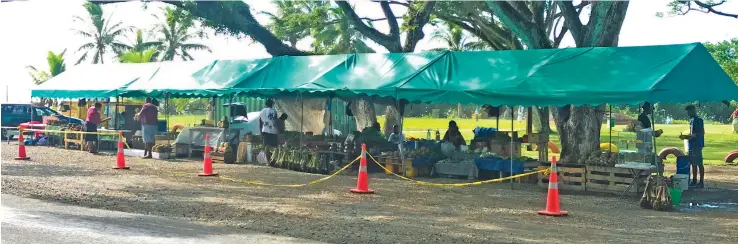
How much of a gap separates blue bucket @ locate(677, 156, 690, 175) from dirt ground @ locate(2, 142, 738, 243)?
1.82 feet

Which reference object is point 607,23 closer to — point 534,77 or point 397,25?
point 534,77

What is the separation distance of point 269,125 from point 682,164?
972cm

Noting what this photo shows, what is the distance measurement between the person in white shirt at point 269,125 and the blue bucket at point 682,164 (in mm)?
9450

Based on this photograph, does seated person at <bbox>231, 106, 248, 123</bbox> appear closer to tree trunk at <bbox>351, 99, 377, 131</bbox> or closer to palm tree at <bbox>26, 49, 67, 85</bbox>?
tree trunk at <bbox>351, 99, 377, 131</bbox>

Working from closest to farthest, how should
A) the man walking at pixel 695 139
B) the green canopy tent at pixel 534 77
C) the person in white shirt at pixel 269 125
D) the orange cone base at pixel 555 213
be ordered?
1. the orange cone base at pixel 555 213
2. the green canopy tent at pixel 534 77
3. the man walking at pixel 695 139
4. the person in white shirt at pixel 269 125

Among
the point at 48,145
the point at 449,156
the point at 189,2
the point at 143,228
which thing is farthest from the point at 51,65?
the point at 143,228

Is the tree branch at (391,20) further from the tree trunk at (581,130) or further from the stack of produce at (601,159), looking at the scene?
the stack of produce at (601,159)

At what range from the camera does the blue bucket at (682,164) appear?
52.2 ft

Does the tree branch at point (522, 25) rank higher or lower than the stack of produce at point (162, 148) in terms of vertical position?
higher

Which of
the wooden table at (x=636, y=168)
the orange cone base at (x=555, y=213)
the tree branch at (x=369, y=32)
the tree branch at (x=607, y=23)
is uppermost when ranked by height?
the tree branch at (x=369, y=32)

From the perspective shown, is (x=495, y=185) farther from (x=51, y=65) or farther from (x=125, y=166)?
(x=51, y=65)

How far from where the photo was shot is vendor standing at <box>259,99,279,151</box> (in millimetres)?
20812

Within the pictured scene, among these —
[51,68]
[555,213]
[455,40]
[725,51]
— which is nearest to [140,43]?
[51,68]

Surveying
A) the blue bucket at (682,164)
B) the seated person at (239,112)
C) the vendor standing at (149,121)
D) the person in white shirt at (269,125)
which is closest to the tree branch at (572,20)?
the blue bucket at (682,164)
